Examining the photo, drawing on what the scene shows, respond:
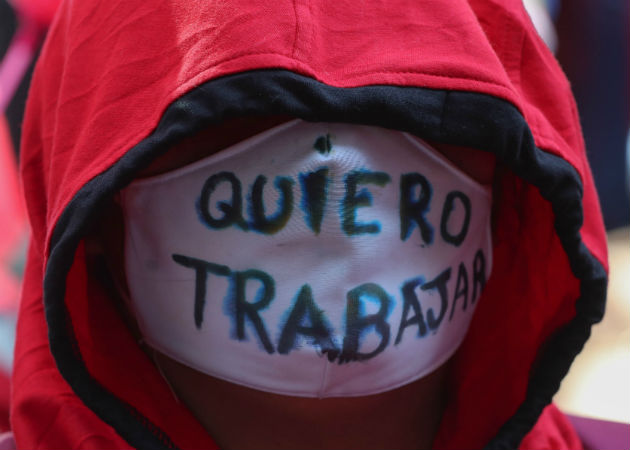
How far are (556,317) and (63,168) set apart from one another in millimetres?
692

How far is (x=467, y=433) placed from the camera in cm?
97

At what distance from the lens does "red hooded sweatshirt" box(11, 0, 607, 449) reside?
2.21 feet

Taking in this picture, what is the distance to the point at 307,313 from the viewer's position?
78 centimetres

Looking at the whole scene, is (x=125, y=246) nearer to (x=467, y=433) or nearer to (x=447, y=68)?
(x=447, y=68)

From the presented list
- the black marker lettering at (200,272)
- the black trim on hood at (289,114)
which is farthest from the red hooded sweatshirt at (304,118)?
the black marker lettering at (200,272)

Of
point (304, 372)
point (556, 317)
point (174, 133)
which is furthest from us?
point (556, 317)

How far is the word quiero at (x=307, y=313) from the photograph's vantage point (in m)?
0.78

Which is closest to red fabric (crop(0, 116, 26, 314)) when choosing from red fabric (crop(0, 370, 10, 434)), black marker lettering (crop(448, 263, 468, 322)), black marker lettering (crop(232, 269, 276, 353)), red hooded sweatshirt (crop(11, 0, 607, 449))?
red fabric (crop(0, 370, 10, 434))

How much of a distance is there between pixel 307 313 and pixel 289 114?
24 cm

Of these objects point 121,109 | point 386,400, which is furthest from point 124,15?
point 386,400

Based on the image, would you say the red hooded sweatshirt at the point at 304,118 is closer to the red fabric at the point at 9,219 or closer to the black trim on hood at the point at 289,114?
the black trim on hood at the point at 289,114

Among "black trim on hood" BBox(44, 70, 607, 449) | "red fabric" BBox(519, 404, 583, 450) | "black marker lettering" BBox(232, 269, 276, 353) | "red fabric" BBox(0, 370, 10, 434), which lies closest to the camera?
"black trim on hood" BBox(44, 70, 607, 449)

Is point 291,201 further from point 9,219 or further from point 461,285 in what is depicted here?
point 9,219

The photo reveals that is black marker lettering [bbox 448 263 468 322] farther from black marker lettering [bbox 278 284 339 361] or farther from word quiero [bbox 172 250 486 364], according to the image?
black marker lettering [bbox 278 284 339 361]
